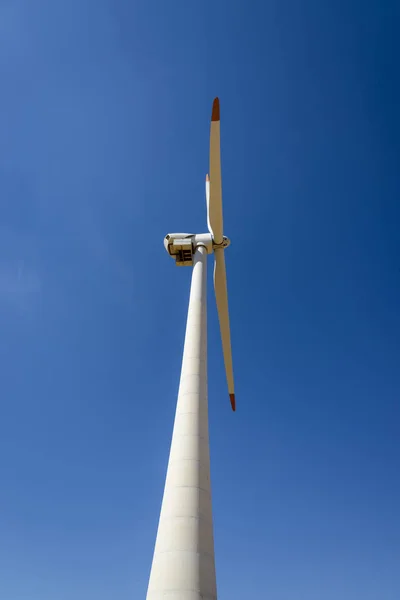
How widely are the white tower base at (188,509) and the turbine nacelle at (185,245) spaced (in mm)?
11362

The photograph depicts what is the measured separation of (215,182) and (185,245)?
4.91 meters

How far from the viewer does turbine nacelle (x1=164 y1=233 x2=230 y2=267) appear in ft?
94.9

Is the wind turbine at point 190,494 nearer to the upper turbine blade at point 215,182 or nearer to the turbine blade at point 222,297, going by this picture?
the upper turbine blade at point 215,182

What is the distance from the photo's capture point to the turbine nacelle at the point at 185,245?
28938 millimetres

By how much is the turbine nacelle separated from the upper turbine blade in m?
0.59

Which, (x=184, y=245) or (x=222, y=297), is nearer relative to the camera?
(x=184, y=245)

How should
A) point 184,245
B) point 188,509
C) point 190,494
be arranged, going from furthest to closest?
point 184,245 → point 190,494 → point 188,509

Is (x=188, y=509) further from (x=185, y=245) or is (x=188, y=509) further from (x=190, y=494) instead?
(x=185, y=245)

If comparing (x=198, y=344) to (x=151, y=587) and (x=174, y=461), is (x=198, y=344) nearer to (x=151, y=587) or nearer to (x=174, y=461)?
(x=174, y=461)

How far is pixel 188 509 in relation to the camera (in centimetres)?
1425

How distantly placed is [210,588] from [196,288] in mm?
14977

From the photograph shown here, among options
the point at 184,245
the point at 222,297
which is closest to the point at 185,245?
the point at 184,245

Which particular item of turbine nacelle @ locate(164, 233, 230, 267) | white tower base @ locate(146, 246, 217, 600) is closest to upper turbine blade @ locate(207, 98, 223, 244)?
turbine nacelle @ locate(164, 233, 230, 267)

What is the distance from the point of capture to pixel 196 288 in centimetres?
2405
